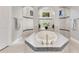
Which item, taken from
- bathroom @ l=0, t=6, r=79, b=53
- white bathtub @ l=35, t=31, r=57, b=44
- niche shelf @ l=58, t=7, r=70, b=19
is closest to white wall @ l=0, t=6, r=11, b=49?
bathroom @ l=0, t=6, r=79, b=53

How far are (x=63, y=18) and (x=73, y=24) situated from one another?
4.1 inches

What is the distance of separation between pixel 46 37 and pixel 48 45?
3.0 inches

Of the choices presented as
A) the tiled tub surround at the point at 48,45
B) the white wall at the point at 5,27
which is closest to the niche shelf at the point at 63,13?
the tiled tub surround at the point at 48,45

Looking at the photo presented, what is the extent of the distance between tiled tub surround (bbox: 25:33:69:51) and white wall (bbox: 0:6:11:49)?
0.59 feet

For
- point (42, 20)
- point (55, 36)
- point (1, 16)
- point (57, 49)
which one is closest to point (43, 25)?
point (42, 20)

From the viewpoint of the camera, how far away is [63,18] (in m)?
1.24

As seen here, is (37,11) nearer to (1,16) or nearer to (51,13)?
(51,13)

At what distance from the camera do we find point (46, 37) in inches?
48.8

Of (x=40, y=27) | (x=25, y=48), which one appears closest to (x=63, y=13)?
(x=40, y=27)

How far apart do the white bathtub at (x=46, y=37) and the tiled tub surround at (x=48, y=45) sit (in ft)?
0.09

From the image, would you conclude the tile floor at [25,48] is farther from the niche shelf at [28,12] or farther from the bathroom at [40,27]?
the niche shelf at [28,12]

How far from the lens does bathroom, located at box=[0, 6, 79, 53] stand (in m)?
1.23

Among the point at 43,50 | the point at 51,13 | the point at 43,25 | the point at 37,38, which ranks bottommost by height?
the point at 43,50

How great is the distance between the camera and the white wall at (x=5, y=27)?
1.24 metres
